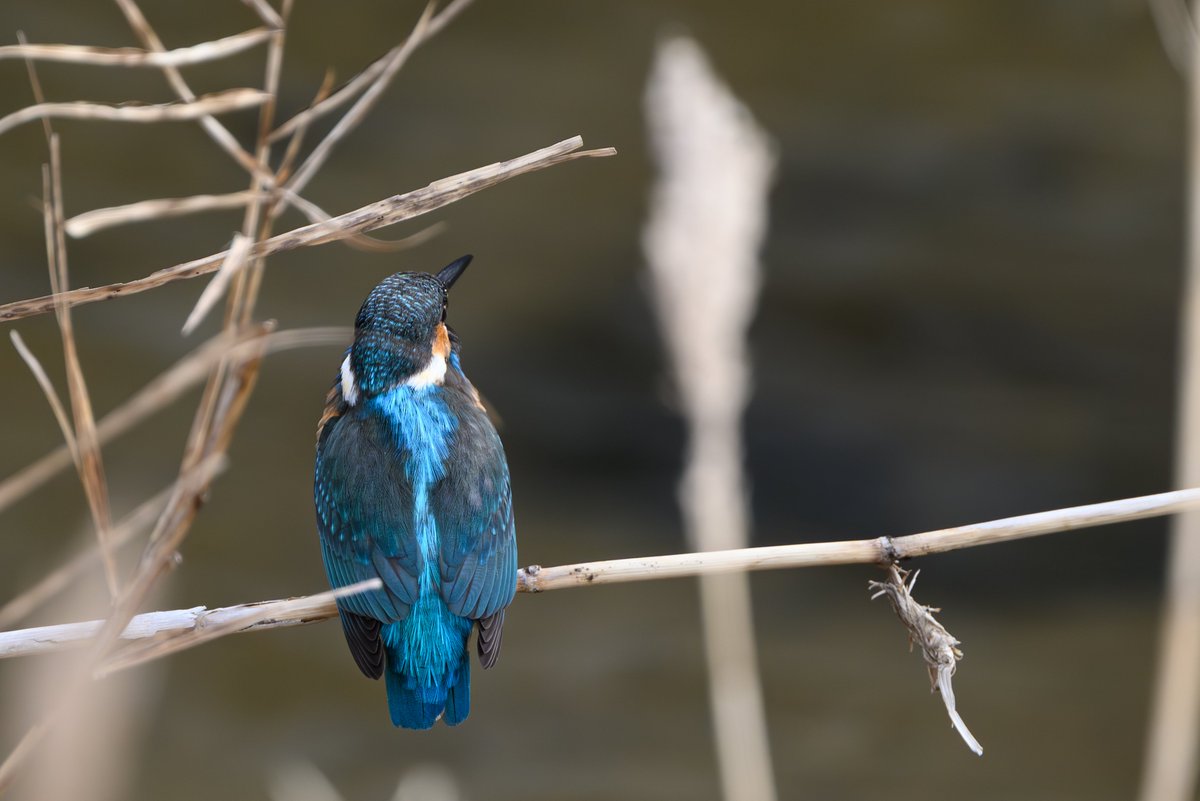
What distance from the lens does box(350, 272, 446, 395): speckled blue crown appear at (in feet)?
6.89

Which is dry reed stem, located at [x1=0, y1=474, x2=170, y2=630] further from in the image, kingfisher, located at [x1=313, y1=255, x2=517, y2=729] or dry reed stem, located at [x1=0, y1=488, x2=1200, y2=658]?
kingfisher, located at [x1=313, y1=255, x2=517, y2=729]

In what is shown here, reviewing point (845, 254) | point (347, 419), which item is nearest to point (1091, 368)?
point (845, 254)

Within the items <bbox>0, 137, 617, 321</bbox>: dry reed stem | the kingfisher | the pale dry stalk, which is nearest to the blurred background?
the kingfisher

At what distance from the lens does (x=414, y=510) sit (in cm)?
199

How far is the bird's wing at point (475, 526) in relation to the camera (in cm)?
194

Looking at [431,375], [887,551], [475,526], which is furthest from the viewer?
[431,375]

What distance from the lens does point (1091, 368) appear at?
495 cm

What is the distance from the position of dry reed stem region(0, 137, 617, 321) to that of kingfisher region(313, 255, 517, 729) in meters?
0.70

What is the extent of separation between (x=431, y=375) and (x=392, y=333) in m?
0.10

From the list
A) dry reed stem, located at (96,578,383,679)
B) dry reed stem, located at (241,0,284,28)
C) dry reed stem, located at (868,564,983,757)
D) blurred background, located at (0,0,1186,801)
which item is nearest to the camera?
dry reed stem, located at (96,578,383,679)

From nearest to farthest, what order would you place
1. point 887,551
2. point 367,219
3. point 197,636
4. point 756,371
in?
point 197,636
point 367,219
point 887,551
point 756,371

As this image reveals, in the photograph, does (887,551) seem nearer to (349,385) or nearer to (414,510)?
(414,510)

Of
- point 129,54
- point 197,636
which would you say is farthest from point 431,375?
point 197,636

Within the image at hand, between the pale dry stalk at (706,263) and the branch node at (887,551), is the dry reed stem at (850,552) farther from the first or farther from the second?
the pale dry stalk at (706,263)
